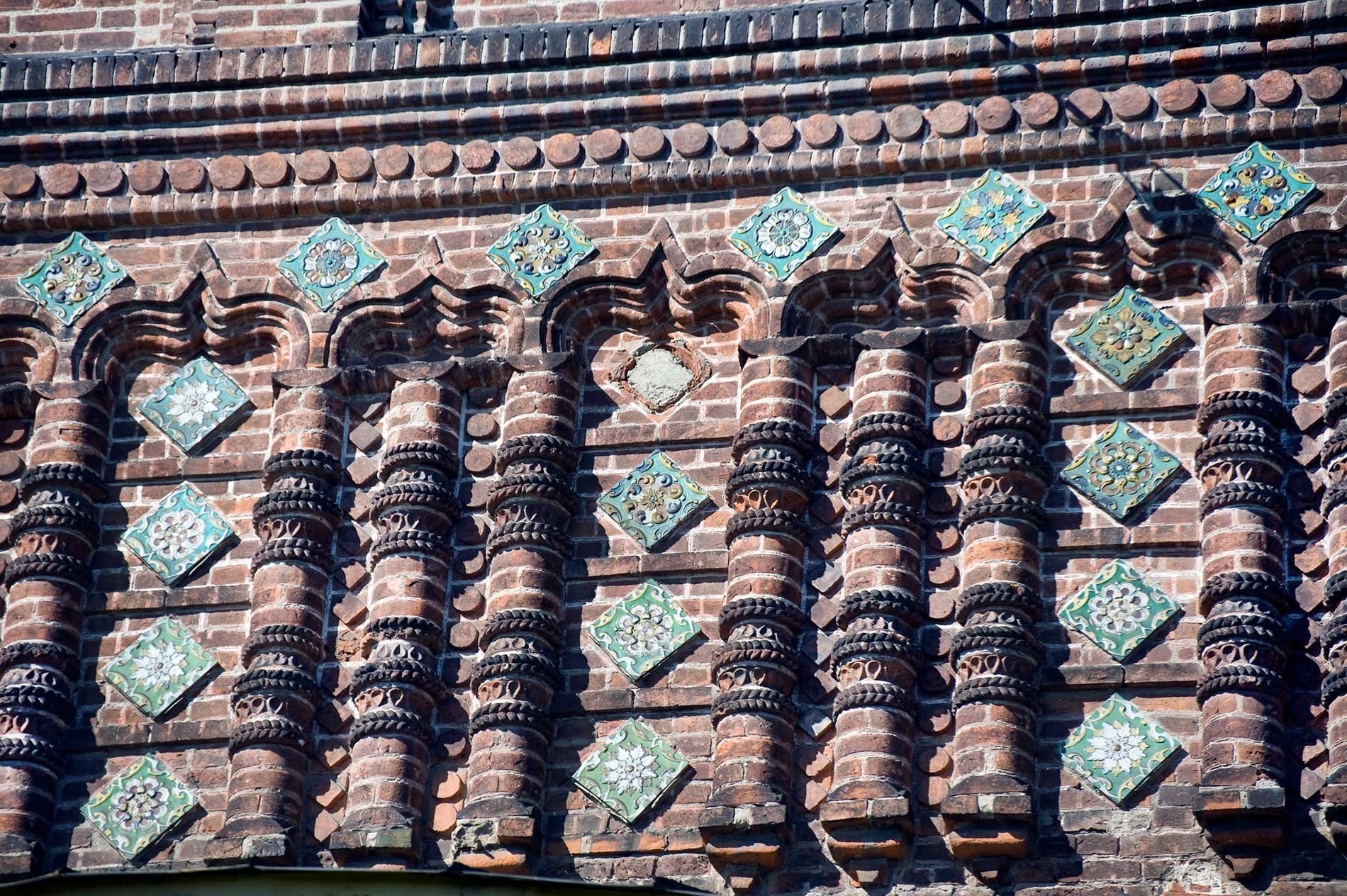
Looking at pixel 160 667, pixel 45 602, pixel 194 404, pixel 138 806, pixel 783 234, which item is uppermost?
pixel 783 234

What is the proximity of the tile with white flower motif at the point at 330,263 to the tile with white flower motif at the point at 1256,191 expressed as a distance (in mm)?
3468

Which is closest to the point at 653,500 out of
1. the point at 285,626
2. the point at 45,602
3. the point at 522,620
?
the point at 522,620

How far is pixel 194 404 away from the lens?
Result: 1348 centimetres

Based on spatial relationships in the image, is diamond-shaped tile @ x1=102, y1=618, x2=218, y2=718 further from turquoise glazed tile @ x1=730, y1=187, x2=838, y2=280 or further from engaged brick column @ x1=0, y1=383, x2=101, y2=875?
turquoise glazed tile @ x1=730, y1=187, x2=838, y2=280

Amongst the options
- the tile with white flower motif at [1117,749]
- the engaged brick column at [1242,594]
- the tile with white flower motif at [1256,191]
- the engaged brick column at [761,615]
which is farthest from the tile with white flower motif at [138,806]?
the tile with white flower motif at [1256,191]

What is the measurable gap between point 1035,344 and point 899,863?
7.46 ft

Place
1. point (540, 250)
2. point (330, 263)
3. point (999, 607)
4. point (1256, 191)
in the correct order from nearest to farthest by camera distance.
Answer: point (999, 607)
point (1256, 191)
point (540, 250)
point (330, 263)

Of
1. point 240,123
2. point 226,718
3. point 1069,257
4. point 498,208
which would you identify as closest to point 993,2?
point 1069,257

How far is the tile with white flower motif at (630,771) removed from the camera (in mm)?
12086

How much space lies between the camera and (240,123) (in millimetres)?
13906

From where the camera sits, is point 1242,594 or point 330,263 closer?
point 1242,594

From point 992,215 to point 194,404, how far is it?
11.2 feet

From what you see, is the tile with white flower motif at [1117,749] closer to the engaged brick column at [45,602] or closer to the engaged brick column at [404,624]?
the engaged brick column at [404,624]

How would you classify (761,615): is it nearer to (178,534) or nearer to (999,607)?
(999,607)
